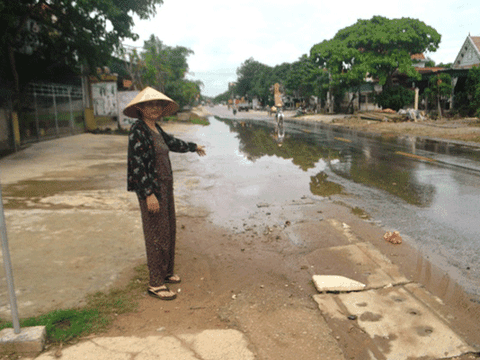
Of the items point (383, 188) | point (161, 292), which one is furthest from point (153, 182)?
point (383, 188)

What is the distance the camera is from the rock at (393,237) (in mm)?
4918

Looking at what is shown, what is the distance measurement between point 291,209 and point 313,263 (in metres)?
2.21

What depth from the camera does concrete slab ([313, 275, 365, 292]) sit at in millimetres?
3672

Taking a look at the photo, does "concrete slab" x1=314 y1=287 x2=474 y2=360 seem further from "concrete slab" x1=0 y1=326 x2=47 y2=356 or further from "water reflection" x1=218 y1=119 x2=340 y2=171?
"water reflection" x1=218 y1=119 x2=340 y2=171

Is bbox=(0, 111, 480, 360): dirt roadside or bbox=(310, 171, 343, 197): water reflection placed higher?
bbox=(310, 171, 343, 197): water reflection

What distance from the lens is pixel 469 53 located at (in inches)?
1647

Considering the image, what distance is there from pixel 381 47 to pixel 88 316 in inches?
1354

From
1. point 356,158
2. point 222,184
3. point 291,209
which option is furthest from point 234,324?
point 356,158

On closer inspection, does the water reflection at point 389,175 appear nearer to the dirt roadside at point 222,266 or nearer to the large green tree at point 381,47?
the dirt roadside at point 222,266

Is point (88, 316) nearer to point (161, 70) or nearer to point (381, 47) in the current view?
point (161, 70)

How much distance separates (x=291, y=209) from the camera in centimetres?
654

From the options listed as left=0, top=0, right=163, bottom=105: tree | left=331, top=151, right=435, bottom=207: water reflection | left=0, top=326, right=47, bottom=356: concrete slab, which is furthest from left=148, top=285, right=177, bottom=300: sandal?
left=0, top=0, right=163, bottom=105: tree

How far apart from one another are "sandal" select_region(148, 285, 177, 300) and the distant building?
148 feet

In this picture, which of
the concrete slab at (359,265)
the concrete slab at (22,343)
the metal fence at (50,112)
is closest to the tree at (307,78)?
the metal fence at (50,112)
